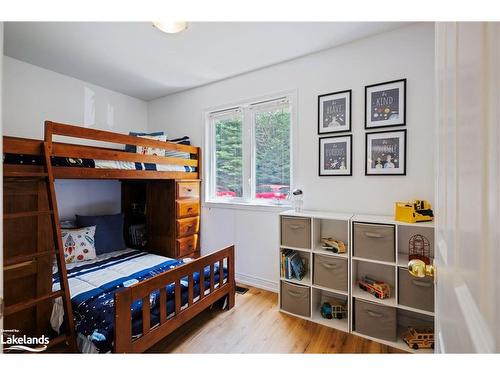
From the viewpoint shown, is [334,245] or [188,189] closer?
[334,245]

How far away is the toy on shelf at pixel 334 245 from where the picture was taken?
6.66ft

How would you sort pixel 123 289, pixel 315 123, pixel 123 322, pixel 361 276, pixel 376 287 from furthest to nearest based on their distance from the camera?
pixel 315 123
pixel 361 276
pixel 376 287
pixel 123 289
pixel 123 322

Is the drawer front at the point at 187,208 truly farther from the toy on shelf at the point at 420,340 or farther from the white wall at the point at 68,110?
the toy on shelf at the point at 420,340

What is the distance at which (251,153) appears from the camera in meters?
2.87

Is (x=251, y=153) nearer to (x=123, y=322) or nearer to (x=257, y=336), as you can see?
(x=257, y=336)

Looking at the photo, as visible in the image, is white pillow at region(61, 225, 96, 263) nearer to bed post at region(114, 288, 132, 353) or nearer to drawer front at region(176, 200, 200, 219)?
drawer front at region(176, 200, 200, 219)

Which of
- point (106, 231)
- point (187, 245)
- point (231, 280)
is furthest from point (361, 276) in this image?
point (106, 231)

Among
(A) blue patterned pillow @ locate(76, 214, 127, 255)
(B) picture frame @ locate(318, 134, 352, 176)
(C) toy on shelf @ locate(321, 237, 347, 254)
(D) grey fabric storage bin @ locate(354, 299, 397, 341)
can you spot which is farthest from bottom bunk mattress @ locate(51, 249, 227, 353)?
(B) picture frame @ locate(318, 134, 352, 176)

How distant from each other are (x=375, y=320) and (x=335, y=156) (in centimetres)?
143

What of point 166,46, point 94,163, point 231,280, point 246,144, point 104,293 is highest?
point 166,46

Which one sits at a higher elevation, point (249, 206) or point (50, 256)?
point (249, 206)

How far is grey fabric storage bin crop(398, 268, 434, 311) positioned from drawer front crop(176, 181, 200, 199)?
2.32m

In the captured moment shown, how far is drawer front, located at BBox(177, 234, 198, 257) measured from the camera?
9.45 feet

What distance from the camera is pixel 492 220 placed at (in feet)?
1.00
